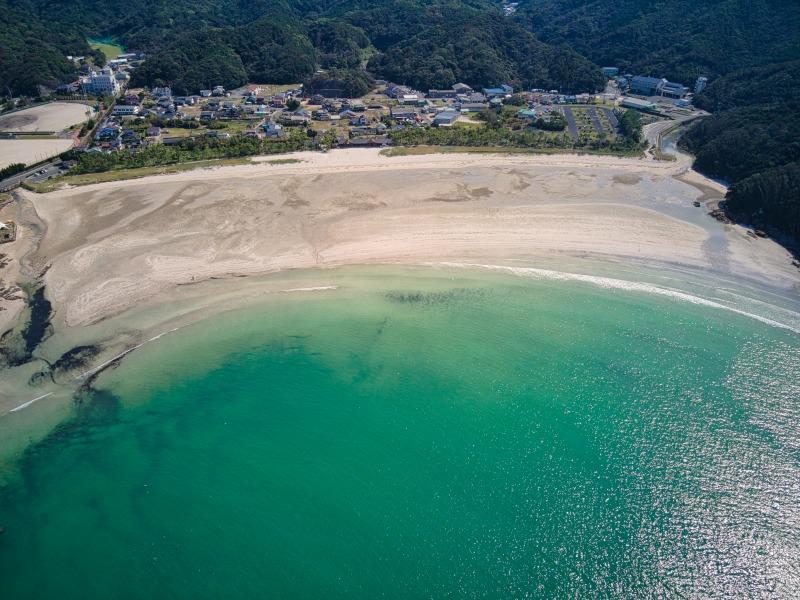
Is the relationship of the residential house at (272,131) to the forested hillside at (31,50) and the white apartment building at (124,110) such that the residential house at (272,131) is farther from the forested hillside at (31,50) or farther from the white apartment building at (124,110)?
the forested hillside at (31,50)

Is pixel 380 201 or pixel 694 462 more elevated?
pixel 380 201

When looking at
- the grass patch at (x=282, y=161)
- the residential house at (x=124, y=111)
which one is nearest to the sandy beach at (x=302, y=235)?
the grass patch at (x=282, y=161)

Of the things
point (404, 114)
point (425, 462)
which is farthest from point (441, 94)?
point (425, 462)

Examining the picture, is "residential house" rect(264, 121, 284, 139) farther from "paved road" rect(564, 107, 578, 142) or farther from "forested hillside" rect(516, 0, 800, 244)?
"forested hillside" rect(516, 0, 800, 244)

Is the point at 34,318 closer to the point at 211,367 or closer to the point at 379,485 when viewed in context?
the point at 211,367

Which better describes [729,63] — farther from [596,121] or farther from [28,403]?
[28,403]

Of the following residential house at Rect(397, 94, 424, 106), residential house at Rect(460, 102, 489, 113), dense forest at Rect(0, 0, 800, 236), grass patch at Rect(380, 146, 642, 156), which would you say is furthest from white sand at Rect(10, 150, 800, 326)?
residential house at Rect(397, 94, 424, 106)

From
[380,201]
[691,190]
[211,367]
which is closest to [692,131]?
[691,190]
